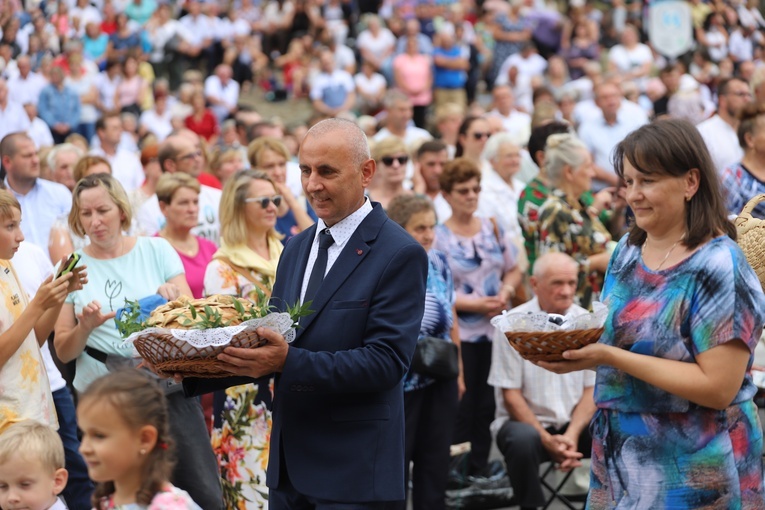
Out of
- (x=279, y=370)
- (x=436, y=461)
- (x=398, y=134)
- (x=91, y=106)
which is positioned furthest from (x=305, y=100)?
(x=279, y=370)

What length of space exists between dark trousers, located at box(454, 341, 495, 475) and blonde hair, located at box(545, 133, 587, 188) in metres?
1.29

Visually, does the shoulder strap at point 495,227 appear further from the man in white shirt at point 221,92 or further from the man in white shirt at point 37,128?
the man in white shirt at point 221,92

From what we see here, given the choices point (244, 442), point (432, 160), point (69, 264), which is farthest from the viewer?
point (432, 160)

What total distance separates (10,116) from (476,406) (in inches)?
363

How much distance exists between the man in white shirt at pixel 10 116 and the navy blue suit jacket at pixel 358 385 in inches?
450

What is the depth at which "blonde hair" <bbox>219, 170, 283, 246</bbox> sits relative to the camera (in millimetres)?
6441

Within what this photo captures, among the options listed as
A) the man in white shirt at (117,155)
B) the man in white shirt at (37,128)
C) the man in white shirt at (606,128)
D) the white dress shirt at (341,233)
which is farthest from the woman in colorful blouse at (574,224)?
the man in white shirt at (37,128)

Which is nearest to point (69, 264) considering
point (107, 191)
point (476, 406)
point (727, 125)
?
point (107, 191)

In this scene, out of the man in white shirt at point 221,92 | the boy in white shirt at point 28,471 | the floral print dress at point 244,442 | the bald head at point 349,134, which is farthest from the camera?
the man in white shirt at point 221,92

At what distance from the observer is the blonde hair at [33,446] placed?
4219mm

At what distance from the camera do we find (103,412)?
3.39 metres

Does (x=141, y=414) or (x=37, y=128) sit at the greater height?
(x=37, y=128)

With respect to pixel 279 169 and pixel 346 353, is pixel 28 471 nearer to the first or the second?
pixel 346 353

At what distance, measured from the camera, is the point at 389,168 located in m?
8.47
